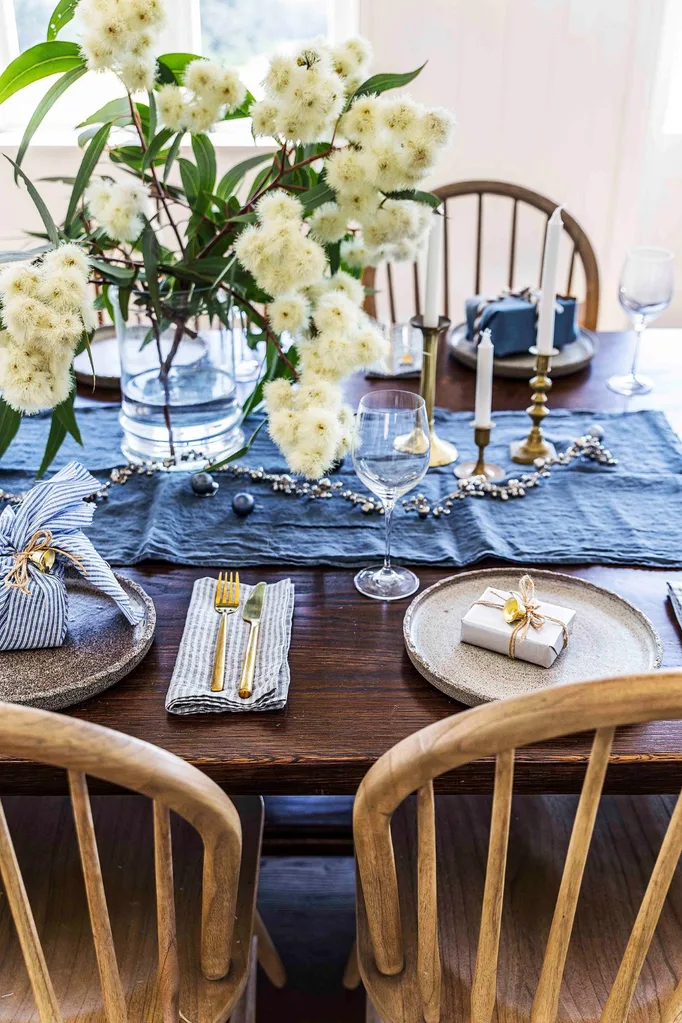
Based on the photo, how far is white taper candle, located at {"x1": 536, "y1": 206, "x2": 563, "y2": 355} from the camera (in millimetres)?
1229

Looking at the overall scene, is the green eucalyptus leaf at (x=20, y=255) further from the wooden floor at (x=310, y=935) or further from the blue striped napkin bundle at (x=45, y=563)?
the wooden floor at (x=310, y=935)

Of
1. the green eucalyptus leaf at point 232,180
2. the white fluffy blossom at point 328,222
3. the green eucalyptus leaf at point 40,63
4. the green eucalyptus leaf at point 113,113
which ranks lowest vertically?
the white fluffy blossom at point 328,222

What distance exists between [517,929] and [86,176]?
94cm

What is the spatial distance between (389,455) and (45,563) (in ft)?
1.20

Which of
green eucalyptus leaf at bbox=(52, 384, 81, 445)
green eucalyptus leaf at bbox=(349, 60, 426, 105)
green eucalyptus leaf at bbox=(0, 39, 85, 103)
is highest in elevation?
green eucalyptus leaf at bbox=(0, 39, 85, 103)

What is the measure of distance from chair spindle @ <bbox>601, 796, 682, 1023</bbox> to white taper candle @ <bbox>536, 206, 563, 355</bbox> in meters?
0.73

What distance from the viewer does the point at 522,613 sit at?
36.4 inches

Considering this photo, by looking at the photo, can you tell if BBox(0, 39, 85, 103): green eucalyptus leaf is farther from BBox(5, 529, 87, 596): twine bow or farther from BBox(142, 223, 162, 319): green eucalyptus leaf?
BBox(5, 529, 87, 596): twine bow

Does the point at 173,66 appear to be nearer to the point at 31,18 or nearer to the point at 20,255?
the point at 20,255

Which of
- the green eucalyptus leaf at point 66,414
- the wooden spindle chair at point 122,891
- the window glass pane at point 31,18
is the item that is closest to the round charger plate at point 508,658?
the wooden spindle chair at point 122,891

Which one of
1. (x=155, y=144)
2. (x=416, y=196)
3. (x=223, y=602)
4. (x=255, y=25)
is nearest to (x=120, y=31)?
(x=155, y=144)

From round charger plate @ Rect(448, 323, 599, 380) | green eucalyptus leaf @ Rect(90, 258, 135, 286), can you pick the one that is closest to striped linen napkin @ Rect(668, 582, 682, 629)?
round charger plate @ Rect(448, 323, 599, 380)

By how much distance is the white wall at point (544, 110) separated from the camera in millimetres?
2701

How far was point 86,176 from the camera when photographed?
1114mm
